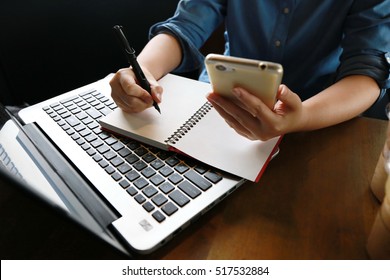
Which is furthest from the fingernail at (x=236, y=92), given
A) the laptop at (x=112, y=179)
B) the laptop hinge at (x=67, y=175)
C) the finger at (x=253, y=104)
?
the laptop hinge at (x=67, y=175)

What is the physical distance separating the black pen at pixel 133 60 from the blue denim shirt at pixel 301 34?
20 cm

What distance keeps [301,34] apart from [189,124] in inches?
14.0

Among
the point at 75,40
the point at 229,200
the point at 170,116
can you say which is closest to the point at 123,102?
the point at 170,116

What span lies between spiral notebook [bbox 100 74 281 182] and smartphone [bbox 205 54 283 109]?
0.08 metres

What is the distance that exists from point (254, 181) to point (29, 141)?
0.36 m

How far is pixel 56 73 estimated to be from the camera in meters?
0.93

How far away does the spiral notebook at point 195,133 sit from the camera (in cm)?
43

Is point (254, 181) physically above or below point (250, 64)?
below

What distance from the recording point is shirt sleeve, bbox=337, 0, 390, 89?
53 centimetres

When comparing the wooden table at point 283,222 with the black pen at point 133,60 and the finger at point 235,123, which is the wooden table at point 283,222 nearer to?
the finger at point 235,123

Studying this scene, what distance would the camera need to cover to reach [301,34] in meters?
0.66

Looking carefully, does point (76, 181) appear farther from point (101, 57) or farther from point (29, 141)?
point (101, 57)

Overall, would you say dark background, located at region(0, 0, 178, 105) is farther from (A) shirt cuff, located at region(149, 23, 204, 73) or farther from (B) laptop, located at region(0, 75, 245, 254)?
(B) laptop, located at region(0, 75, 245, 254)

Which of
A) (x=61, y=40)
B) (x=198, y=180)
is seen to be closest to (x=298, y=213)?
(x=198, y=180)
